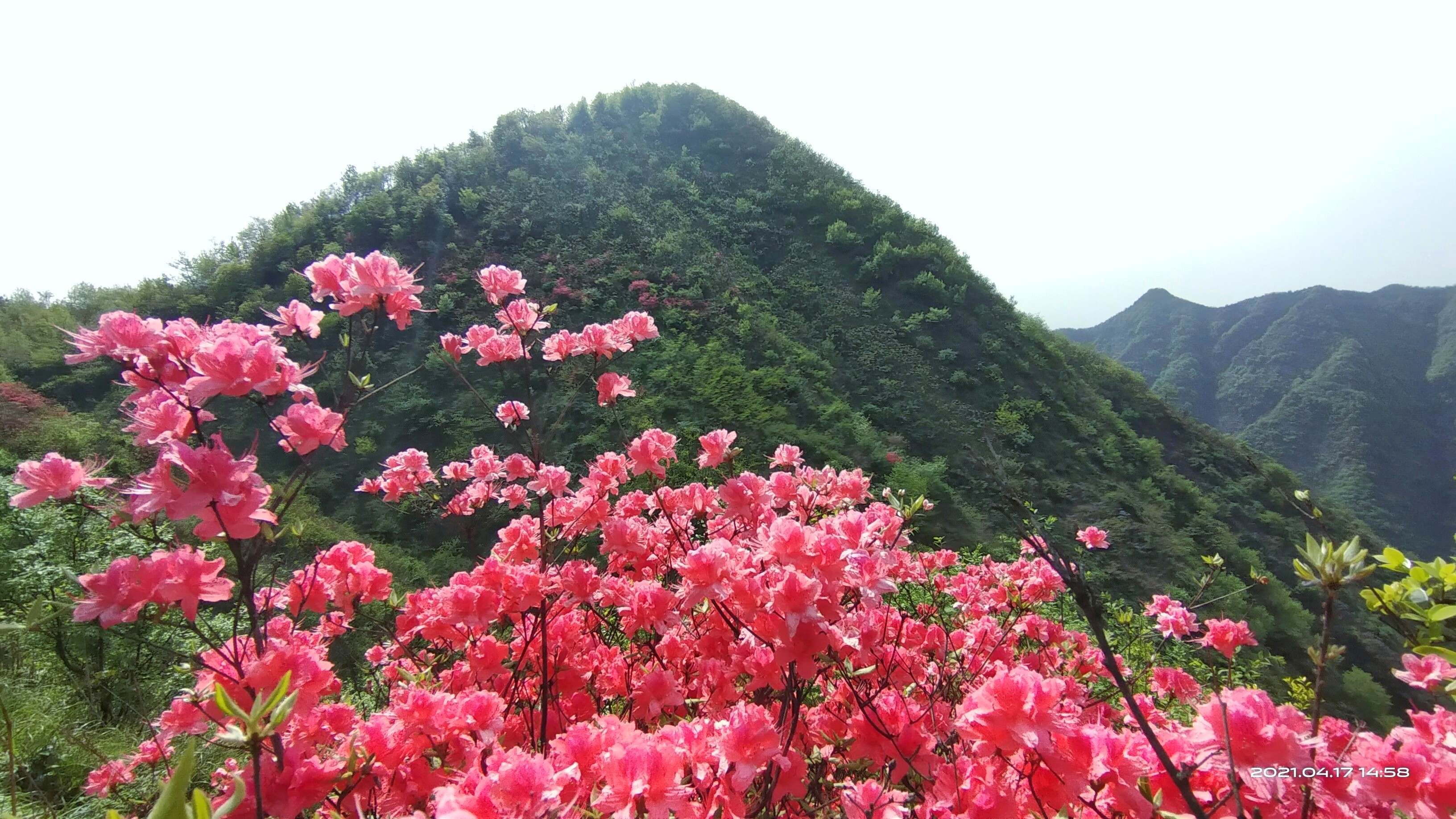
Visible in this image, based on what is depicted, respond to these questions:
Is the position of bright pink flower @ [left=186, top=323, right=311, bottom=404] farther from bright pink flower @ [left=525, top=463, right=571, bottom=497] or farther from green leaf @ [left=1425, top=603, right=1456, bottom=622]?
green leaf @ [left=1425, top=603, right=1456, bottom=622]

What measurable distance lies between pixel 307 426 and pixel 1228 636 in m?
4.16

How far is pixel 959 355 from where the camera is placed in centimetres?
1510

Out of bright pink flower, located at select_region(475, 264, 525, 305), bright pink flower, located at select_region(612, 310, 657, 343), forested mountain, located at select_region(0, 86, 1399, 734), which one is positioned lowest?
forested mountain, located at select_region(0, 86, 1399, 734)

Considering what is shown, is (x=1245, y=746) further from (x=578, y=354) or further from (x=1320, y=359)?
(x=1320, y=359)

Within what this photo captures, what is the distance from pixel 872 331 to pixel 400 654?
14733 mm

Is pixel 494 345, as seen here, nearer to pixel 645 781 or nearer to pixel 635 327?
pixel 635 327

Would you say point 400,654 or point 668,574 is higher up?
point 668,574

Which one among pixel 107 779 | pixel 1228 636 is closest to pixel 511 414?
pixel 107 779

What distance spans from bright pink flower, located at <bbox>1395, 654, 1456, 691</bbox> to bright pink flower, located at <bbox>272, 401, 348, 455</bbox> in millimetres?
2722

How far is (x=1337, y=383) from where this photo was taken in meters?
25.4

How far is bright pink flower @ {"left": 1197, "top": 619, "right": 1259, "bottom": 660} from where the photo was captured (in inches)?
115

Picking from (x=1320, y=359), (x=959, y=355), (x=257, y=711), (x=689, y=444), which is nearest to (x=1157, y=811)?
(x=257, y=711)

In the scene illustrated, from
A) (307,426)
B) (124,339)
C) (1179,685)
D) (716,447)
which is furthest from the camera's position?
(1179,685)

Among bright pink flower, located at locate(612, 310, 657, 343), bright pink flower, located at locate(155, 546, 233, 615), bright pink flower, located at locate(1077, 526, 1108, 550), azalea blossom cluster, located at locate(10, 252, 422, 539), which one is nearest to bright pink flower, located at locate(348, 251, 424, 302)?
Result: azalea blossom cluster, located at locate(10, 252, 422, 539)
